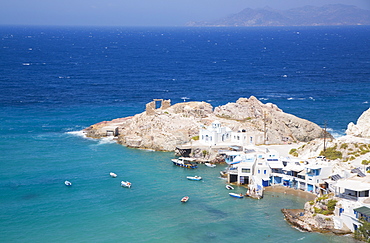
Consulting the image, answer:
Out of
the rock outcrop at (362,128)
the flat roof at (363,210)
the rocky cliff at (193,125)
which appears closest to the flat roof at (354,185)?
the flat roof at (363,210)

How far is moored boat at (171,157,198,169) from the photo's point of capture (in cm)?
8654

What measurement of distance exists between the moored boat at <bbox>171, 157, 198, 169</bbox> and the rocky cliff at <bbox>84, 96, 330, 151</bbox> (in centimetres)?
645

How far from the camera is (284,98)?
142 metres

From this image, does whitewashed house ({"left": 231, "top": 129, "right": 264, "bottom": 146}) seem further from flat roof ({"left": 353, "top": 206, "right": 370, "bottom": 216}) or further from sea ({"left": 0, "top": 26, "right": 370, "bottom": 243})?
flat roof ({"left": 353, "top": 206, "right": 370, "bottom": 216})

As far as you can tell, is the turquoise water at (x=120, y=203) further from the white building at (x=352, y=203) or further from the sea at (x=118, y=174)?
the white building at (x=352, y=203)

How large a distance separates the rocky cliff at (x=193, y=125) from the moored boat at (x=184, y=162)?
6449 mm

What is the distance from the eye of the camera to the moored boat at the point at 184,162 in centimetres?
8654

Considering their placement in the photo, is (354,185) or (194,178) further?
(194,178)

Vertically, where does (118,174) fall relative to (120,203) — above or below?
above

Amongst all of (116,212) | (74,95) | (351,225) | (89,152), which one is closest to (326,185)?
(351,225)

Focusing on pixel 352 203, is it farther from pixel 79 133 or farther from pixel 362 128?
pixel 79 133

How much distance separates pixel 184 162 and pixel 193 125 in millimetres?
13054

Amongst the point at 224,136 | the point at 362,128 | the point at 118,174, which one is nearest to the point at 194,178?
the point at 118,174

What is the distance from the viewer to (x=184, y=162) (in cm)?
8838
